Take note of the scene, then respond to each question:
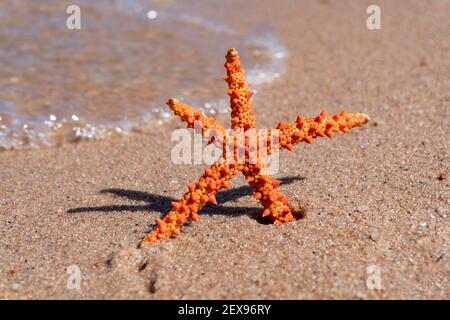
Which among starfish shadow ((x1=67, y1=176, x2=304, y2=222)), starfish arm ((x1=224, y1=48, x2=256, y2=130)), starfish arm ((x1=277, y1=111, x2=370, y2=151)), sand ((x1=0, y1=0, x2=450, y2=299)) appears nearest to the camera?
sand ((x1=0, y1=0, x2=450, y2=299))

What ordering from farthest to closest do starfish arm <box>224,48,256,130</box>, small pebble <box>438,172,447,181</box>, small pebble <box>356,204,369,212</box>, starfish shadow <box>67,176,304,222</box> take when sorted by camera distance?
small pebble <box>438,172,447,181</box> < starfish shadow <box>67,176,304,222</box> < small pebble <box>356,204,369,212</box> < starfish arm <box>224,48,256,130</box>

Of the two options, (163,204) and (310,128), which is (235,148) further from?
(163,204)

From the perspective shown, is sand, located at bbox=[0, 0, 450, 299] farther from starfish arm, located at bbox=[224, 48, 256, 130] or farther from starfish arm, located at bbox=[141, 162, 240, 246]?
starfish arm, located at bbox=[224, 48, 256, 130]

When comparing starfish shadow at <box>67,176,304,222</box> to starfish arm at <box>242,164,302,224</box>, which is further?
starfish shadow at <box>67,176,304,222</box>

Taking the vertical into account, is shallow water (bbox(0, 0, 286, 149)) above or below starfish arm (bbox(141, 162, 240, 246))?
above

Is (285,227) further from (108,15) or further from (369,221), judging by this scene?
(108,15)

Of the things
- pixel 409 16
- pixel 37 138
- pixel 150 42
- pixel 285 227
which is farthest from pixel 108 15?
pixel 285 227

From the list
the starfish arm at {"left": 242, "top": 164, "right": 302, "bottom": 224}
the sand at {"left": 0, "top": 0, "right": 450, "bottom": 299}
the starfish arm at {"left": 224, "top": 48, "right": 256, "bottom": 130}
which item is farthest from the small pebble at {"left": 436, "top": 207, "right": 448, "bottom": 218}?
the starfish arm at {"left": 224, "top": 48, "right": 256, "bottom": 130}
